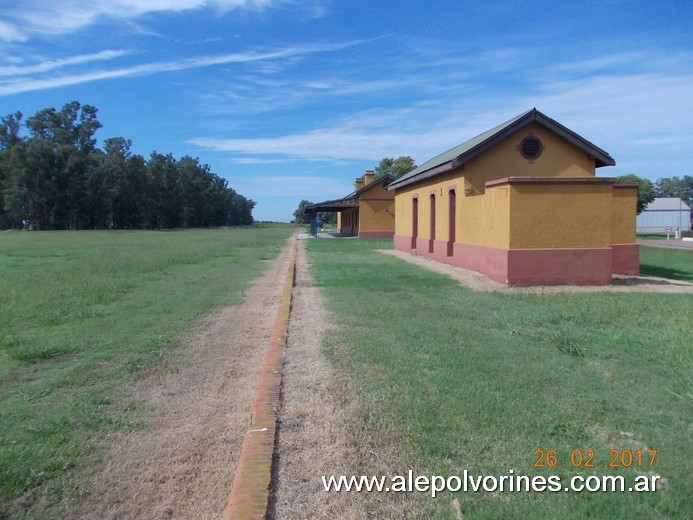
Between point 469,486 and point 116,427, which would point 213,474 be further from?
point 469,486

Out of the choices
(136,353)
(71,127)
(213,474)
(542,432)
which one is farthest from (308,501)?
(71,127)

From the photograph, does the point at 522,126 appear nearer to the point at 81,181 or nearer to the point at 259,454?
the point at 259,454

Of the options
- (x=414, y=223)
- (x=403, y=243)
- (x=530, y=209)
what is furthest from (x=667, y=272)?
(x=403, y=243)

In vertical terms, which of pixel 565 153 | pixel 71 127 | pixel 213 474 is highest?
pixel 71 127

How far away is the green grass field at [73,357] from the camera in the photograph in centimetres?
400

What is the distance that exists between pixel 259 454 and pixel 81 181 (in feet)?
259

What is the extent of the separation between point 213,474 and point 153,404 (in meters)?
1.63

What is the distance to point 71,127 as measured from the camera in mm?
81812

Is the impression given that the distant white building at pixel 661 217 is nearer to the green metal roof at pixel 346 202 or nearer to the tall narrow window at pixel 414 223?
the green metal roof at pixel 346 202

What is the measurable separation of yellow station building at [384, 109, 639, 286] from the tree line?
6183 centimetres

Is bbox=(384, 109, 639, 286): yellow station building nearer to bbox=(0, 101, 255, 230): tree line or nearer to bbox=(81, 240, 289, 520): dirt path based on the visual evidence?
bbox=(81, 240, 289, 520): dirt path

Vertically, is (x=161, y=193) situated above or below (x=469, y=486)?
above

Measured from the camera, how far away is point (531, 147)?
17.5 metres

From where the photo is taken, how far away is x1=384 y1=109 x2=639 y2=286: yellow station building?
1331 cm
